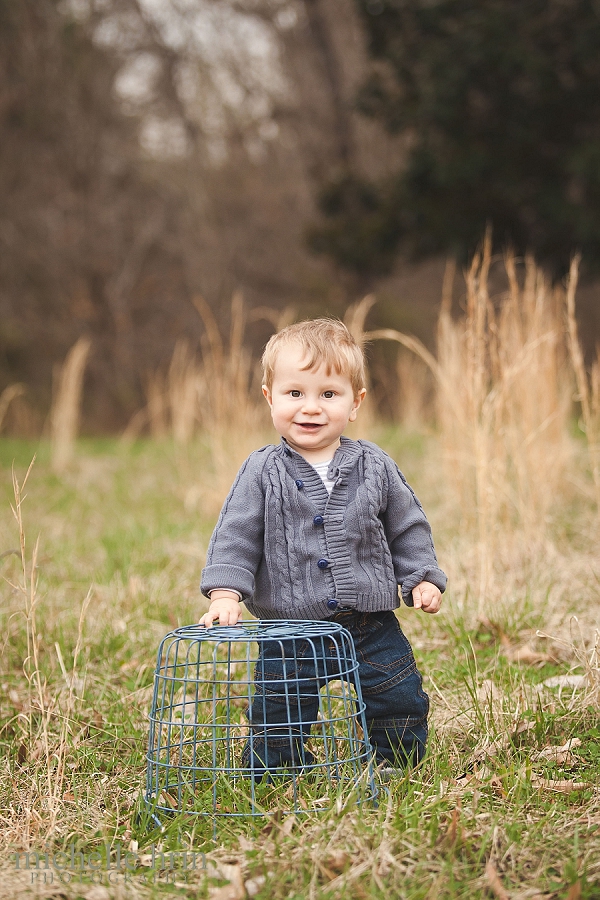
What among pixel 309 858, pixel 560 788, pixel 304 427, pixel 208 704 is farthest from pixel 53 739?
pixel 560 788

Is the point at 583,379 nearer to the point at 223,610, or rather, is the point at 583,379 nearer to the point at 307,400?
the point at 307,400

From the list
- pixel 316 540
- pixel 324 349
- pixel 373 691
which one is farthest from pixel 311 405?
pixel 373 691

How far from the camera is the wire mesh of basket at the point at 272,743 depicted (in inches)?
68.0

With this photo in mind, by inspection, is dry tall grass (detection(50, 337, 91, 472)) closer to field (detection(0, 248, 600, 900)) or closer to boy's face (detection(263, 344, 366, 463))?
field (detection(0, 248, 600, 900))

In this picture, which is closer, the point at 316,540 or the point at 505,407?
the point at 316,540

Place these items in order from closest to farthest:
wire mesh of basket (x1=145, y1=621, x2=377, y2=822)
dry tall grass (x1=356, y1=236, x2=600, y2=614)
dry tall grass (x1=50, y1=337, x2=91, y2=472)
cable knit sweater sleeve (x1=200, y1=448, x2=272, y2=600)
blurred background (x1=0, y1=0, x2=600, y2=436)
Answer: wire mesh of basket (x1=145, y1=621, x2=377, y2=822)
cable knit sweater sleeve (x1=200, y1=448, x2=272, y2=600)
dry tall grass (x1=356, y1=236, x2=600, y2=614)
dry tall grass (x1=50, y1=337, x2=91, y2=472)
blurred background (x1=0, y1=0, x2=600, y2=436)

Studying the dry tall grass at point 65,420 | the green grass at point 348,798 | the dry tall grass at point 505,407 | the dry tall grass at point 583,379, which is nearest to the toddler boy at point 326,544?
the green grass at point 348,798

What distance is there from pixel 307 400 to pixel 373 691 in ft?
2.23

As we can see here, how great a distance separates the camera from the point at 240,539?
1.89 metres

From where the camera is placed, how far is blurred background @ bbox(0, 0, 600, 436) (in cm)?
1143

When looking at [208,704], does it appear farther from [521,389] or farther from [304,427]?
[521,389]

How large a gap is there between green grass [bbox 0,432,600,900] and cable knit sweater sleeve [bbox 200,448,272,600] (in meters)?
0.38

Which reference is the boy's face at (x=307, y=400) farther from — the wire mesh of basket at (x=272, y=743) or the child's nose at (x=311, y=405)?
the wire mesh of basket at (x=272, y=743)

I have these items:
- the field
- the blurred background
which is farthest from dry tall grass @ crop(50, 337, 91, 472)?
the blurred background
